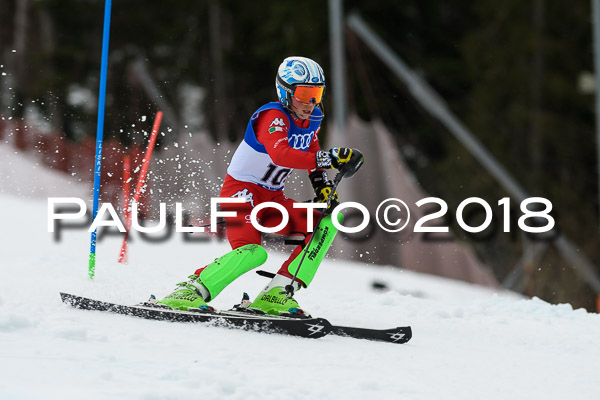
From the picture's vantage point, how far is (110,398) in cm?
354

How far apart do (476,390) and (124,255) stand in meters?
4.64

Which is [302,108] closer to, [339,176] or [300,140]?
[300,140]

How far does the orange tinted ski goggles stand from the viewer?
213 inches

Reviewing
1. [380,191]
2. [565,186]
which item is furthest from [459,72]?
[380,191]

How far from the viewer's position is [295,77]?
17.8 ft

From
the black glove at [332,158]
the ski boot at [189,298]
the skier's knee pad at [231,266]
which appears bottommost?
the ski boot at [189,298]

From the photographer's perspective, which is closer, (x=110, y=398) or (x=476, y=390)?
(x=110, y=398)

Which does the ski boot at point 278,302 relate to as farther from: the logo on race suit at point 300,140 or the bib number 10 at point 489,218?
the bib number 10 at point 489,218

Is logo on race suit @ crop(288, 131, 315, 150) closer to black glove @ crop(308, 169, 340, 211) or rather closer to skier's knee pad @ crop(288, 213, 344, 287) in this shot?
black glove @ crop(308, 169, 340, 211)

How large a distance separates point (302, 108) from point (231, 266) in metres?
1.02

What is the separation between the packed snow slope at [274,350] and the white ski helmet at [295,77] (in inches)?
55.6

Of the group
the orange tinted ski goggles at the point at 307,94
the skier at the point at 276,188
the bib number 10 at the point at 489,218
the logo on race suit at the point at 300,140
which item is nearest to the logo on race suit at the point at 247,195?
the skier at the point at 276,188

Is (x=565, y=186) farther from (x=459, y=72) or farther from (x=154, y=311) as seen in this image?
(x=154, y=311)

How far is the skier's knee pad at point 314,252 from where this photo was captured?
559cm
